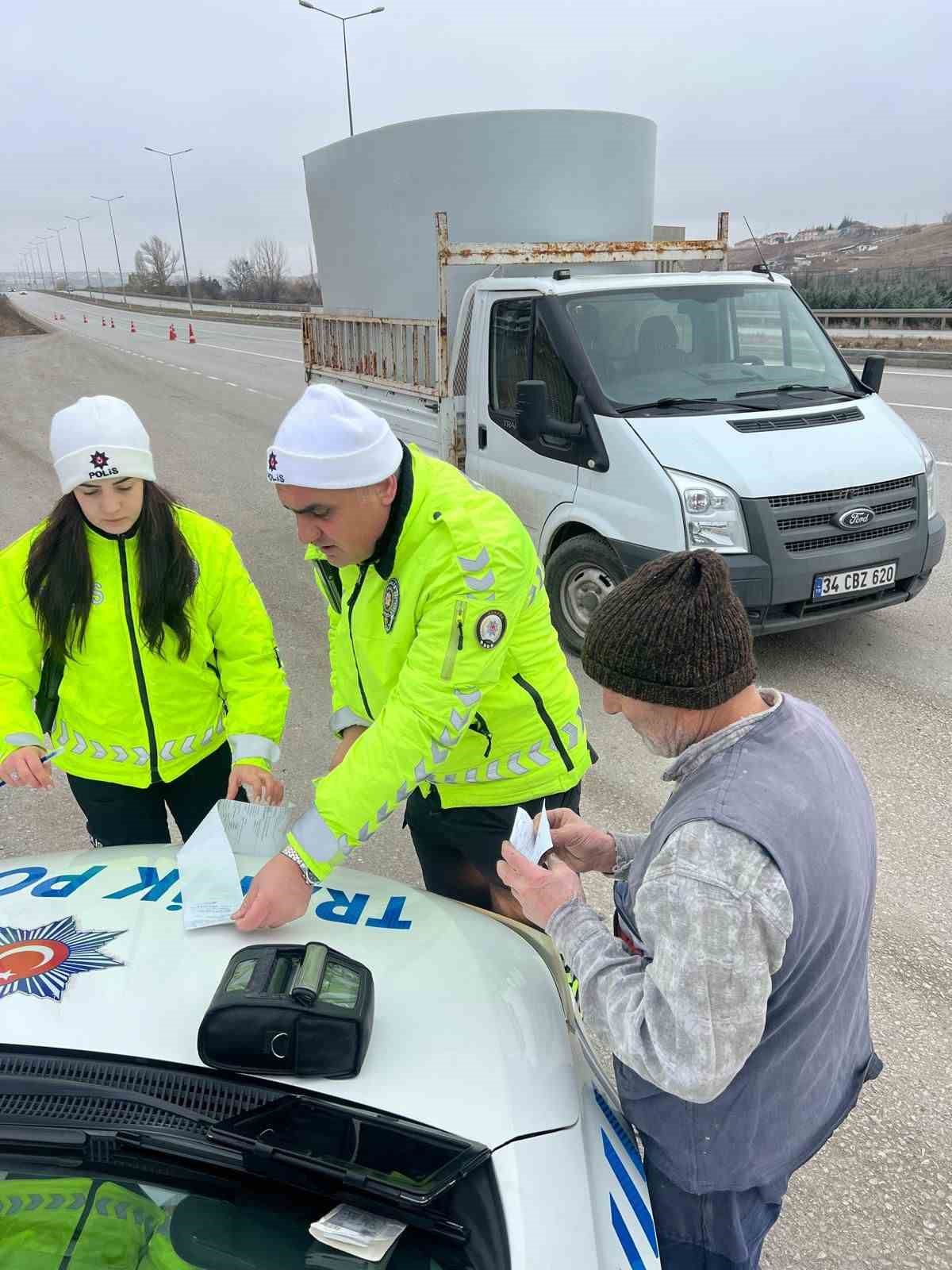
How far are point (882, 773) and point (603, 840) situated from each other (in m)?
2.92

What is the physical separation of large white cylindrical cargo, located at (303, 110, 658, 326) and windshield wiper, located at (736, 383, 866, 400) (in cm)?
229

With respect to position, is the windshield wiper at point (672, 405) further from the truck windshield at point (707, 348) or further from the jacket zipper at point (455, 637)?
the jacket zipper at point (455, 637)

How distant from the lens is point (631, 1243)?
4.47ft

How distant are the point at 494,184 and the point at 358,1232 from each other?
703 centimetres

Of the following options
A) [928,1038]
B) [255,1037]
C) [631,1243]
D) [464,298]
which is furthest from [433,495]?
[464,298]

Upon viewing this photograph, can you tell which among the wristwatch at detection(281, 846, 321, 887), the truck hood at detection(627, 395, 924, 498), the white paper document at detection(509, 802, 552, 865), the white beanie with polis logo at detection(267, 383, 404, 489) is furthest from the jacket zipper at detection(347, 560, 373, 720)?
the truck hood at detection(627, 395, 924, 498)

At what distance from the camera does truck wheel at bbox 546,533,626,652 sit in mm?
5199

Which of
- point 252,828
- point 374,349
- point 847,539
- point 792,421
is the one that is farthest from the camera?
point 374,349

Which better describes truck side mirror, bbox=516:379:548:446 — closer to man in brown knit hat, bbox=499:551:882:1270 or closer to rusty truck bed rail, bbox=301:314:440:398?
rusty truck bed rail, bbox=301:314:440:398

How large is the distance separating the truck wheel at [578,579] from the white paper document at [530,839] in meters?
3.53

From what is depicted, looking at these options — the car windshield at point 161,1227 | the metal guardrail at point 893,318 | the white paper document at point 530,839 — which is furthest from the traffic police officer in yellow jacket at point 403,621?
the metal guardrail at point 893,318

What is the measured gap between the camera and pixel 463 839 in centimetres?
222

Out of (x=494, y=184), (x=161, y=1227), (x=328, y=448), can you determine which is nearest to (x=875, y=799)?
(x=328, y=448)

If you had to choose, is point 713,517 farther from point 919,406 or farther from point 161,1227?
Answer: point 919,406
